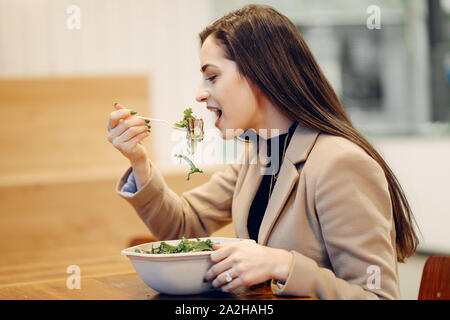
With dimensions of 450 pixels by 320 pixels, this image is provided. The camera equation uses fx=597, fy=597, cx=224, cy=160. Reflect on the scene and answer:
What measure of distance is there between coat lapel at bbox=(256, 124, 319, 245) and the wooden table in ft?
0.48

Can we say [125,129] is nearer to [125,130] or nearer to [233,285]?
[125,130]

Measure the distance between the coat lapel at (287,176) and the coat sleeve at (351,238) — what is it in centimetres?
8

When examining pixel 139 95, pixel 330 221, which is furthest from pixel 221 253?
pixel 139 95

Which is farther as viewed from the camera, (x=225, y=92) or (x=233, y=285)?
(x=225, y=92)

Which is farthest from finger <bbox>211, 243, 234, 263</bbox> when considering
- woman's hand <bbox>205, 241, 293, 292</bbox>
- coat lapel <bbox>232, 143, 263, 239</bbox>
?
coat lapel <bbox>232, 143, 263, 239</bbox>

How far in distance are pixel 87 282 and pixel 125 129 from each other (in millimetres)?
353

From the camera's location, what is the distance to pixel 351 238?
1146mm

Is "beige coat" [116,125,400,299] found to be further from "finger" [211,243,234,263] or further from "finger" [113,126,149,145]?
"finger" [113,126,149,145]

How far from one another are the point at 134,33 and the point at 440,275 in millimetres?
3425

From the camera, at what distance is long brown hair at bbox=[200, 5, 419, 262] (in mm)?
1324

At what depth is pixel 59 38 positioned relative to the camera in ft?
13.7
